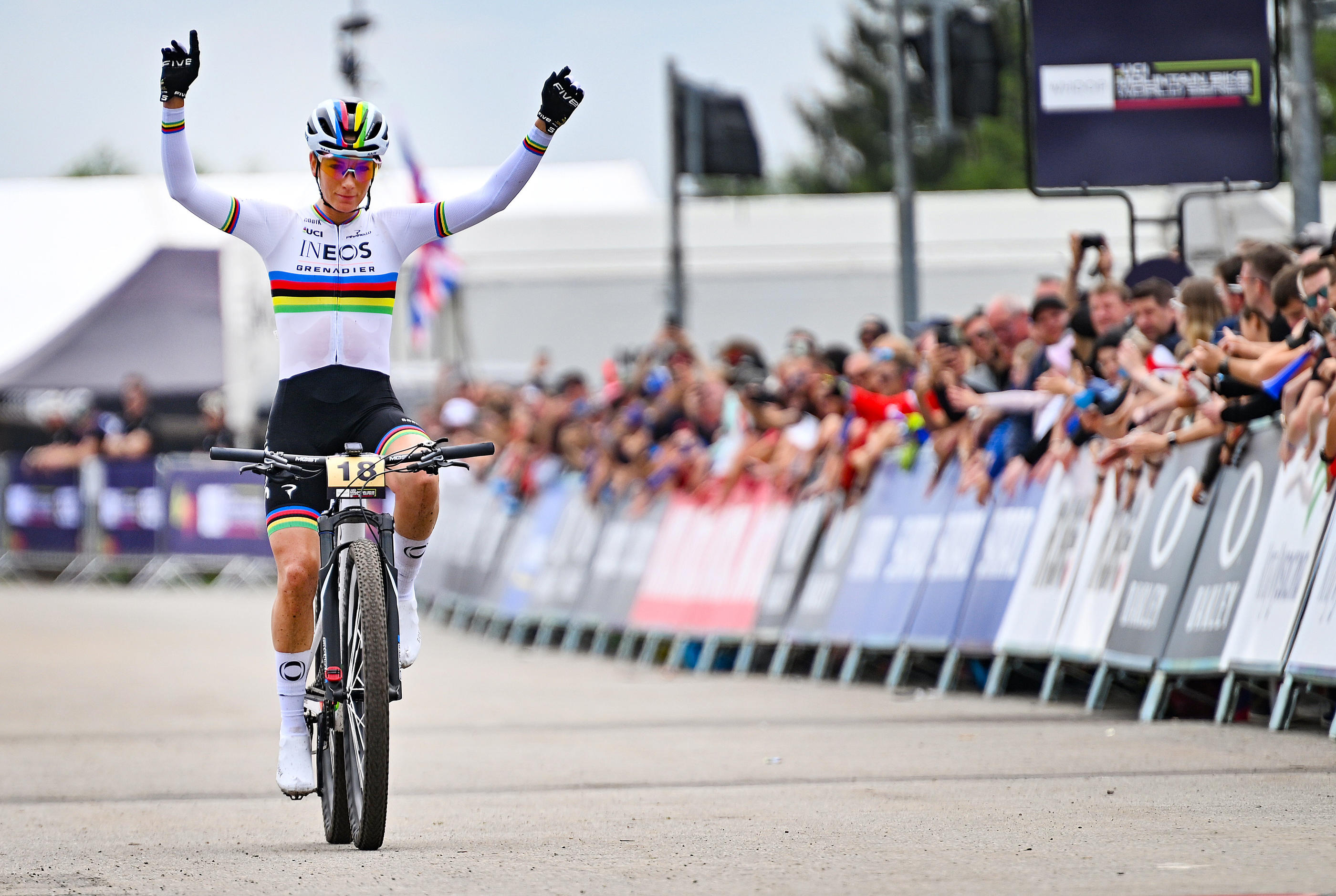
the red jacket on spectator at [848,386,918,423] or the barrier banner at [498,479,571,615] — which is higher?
the red jacket on spectator at [848,386,918,423]

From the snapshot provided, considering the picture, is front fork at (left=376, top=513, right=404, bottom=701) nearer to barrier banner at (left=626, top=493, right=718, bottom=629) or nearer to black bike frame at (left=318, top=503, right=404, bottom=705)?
black bike frame at (left=318, top=503, right=404, bottom=705)

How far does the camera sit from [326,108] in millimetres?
7555

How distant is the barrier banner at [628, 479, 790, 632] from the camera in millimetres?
16062

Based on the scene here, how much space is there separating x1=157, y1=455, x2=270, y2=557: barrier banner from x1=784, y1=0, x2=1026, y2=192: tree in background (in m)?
52.6

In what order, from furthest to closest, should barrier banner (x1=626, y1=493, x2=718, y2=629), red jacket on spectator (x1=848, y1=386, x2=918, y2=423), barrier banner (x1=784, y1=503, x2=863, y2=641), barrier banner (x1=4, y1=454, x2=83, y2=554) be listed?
barrier banner (x1=4, y1=454, x2=83, y2=554)
barrier banner (x1=626, y1=493, x2=718, y2=629)
red jacket on spectator (x1=848, y1=386, x2=918, y2=423)
barrier banner (x1=784, y1=503, x2=863, y2=641)

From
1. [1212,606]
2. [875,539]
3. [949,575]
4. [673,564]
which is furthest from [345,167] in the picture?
[673,564]

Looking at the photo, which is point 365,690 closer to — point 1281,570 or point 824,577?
point 1281,570

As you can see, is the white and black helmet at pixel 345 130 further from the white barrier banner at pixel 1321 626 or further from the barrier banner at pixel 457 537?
the barrier banner at pixel 457 537

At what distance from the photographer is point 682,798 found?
8312 millimetres

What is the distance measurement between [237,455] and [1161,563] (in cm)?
565

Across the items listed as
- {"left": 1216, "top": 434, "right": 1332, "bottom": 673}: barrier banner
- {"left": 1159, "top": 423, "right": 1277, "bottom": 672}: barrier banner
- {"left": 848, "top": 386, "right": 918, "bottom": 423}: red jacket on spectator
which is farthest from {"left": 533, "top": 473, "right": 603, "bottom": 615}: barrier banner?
{"left": 1216, "top": 434, "right": 1332, "bottom": 673}: barrier banner

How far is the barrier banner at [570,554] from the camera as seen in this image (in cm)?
1923

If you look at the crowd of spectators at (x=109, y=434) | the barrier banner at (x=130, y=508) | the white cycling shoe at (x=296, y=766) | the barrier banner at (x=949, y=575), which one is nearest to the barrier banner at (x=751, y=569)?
the barrier banner at (x=949, y=575)

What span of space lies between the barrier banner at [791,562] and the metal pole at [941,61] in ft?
14.9
